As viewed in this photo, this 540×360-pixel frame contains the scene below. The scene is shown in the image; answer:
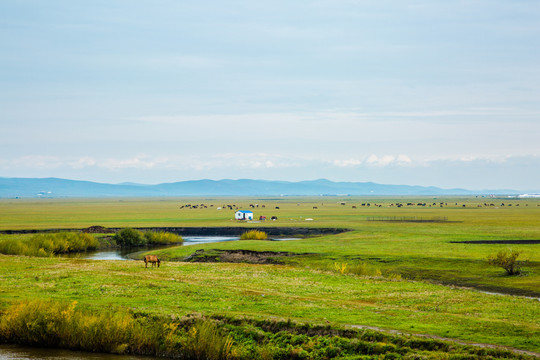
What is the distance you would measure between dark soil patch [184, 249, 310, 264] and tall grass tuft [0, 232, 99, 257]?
49.9 ft

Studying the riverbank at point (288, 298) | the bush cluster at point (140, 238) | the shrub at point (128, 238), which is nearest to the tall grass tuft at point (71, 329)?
the riverbank at point (288, 298)

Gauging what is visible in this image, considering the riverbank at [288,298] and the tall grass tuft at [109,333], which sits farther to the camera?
the riverbank at [288,298]

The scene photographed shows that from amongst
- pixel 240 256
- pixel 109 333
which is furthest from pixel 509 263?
pixel 109 333

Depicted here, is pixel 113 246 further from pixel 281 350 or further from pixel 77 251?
pixel 281 350

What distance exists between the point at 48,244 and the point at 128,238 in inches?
649

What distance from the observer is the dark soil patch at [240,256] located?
56.8 m

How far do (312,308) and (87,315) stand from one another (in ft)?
34.1

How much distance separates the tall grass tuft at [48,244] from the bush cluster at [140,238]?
3.76 metres

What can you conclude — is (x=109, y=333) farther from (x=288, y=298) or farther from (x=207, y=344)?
(x=288, y=298)

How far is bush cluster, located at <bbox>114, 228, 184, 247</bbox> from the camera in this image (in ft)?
260

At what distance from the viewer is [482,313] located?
88.5ft

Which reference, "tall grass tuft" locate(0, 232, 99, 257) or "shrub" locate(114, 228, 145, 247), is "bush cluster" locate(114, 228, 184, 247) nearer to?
"shrub" locate(114, 228, 145, 247)

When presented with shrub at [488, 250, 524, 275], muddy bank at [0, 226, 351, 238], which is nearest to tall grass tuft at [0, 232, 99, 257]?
muddy bank at [0, 226, 351, 238]

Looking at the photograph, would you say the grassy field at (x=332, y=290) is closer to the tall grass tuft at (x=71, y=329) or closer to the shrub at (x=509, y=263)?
the shrub at (x=509, y=263)
